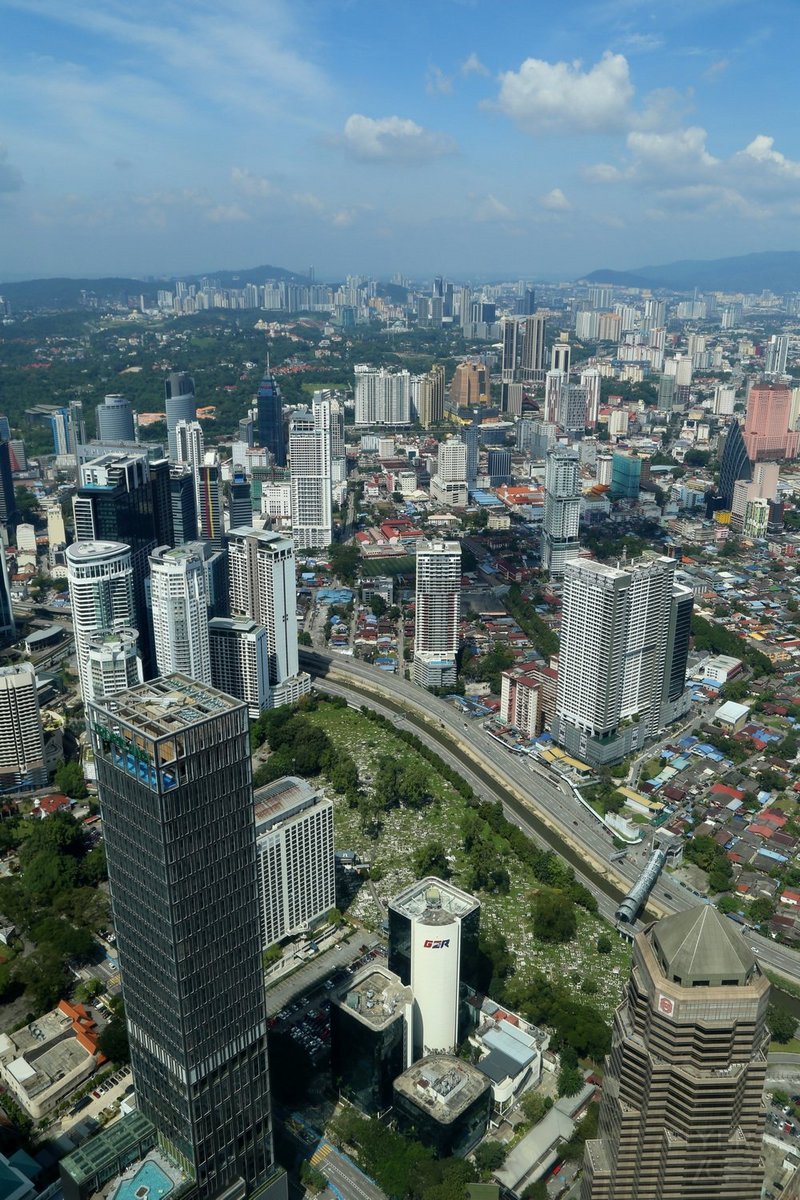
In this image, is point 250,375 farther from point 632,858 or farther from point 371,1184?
point 371,1184

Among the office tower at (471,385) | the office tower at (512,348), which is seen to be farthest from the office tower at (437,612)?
the office tower at (512,348)

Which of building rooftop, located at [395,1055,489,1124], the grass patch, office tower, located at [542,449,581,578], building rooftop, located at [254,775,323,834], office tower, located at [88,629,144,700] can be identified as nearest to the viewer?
building rooftop, located at [395,1055,489,1124]

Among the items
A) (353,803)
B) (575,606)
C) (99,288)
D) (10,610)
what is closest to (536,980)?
(353,803)

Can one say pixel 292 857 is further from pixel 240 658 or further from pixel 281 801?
pixel 240 658

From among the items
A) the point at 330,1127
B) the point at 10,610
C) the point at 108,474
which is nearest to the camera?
the point at 330,1127

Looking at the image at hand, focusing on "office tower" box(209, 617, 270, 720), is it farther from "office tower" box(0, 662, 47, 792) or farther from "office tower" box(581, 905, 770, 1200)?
"office tower" box(581, 905, 770, 1200)

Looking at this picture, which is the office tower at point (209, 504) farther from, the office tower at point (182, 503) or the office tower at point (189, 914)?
the office tower at point (189, 914)

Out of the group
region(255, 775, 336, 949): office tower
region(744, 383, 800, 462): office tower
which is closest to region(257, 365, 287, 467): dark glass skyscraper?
region(744, 383, 800, 462): office tower
